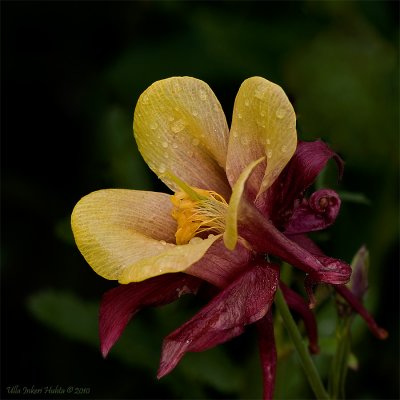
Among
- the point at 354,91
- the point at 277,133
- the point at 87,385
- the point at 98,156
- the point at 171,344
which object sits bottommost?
the point at 87,385

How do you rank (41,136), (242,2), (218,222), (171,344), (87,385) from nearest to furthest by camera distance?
(171,344) → (218,222) → (87,385) → (41,136) → (242,2)

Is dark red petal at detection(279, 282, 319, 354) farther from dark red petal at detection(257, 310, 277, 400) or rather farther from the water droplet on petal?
the water droplet on petal

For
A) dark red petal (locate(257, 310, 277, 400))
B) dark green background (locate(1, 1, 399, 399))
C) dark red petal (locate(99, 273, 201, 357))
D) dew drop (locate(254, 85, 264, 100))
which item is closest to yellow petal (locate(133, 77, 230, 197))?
dew drop (locate(254, 85, 264, 100))

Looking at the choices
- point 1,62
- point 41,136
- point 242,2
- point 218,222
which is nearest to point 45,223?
point 41,136

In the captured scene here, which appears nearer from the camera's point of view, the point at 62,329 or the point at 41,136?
the point at 62,329

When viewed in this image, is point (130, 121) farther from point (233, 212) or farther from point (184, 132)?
point (233, 212)

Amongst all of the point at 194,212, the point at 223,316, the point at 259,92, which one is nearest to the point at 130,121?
the point at 194,212

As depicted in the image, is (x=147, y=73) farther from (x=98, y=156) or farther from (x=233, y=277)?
(x=233, y=277)
